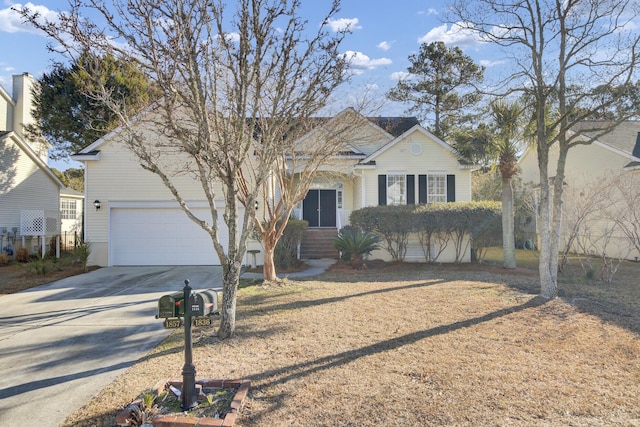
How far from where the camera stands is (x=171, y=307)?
3770mm

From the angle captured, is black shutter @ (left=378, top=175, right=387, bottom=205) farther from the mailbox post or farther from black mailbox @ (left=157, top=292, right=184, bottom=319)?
black mailbox @ (left=157, top=292, right=184, bottom=319)

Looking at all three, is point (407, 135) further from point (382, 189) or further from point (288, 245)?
point (288, 245)

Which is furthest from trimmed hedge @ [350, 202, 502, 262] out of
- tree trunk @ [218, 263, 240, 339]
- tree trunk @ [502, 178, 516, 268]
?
tree trunk @ [218, 263, 240, 339]

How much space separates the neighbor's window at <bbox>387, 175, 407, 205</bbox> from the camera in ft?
52.8

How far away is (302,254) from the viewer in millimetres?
15977

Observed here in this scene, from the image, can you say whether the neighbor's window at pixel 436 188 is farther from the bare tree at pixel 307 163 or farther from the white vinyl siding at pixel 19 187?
the white vinyl siding at pixel 19 187

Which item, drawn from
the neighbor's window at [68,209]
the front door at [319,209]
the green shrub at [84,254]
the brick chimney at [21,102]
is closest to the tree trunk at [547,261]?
the front door at [319,209]

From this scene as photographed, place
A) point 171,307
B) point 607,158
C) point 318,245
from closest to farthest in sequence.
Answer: point 171,307 → point 318,245 → point 607,158

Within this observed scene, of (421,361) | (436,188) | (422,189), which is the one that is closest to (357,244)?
(422,189)

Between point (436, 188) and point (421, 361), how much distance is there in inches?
484

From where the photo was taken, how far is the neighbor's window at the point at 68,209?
22195mm

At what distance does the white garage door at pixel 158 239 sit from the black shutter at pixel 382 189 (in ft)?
20.5

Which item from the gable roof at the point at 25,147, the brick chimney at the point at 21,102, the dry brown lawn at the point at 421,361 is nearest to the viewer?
the dry brown lawn at the point at 421,361

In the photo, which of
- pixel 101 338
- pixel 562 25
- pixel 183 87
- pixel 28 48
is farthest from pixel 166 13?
pixel 562 25
